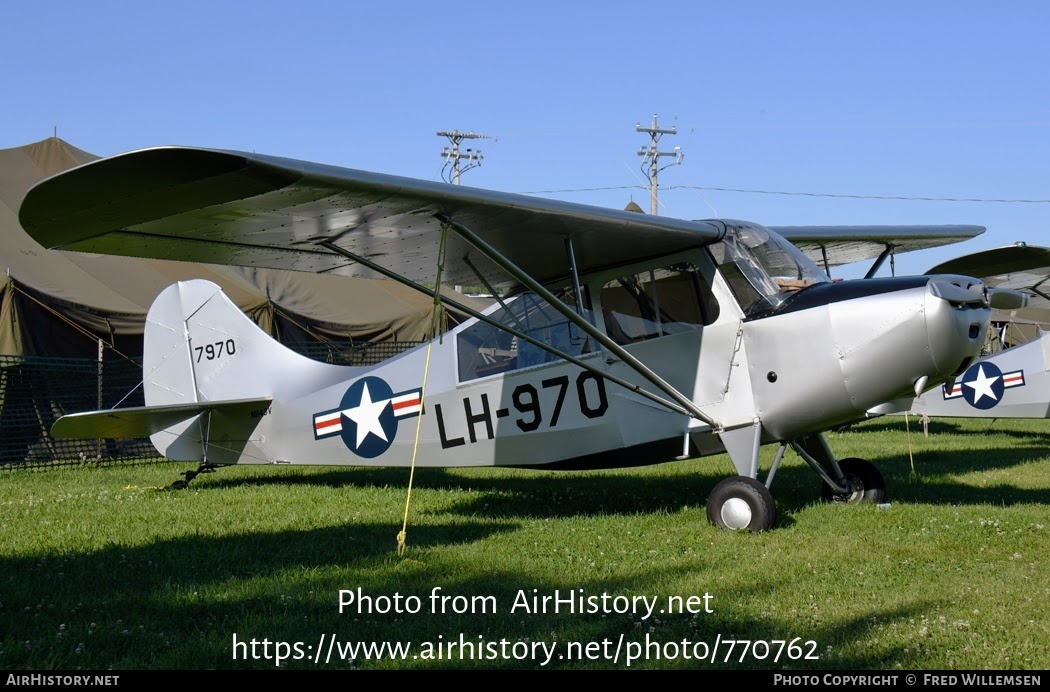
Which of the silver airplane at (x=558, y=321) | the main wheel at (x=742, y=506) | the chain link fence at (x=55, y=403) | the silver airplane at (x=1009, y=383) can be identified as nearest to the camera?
the silver airplane at (x=558, y=321)

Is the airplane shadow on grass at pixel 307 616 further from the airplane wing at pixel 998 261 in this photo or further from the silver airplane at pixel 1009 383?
the silver airplane at pixel 1009 383

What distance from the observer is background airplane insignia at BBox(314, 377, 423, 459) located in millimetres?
8359

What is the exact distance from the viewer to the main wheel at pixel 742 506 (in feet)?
20.9

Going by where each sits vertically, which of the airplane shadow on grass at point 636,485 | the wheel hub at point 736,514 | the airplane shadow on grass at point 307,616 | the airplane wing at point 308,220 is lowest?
the airplane shadow on grass at point 636,485

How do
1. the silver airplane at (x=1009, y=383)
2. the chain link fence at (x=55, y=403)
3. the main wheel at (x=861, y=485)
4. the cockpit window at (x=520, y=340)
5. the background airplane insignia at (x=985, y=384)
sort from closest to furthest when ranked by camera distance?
1. the cockpit window at (x=520, y=340)
2. the main wheel at (x=861, y=485)
3. the silver airplane at (x=1009, y=383)
4. the chain link fence at (x=55, y=403)
5. the background airplane insignia at (x=985, y=384)

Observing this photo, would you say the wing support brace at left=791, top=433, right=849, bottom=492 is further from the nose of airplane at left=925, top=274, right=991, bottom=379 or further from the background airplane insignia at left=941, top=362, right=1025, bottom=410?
the background airplane insignia at left=941, top=362, right=1025, bottom=410

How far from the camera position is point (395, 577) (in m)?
5.18

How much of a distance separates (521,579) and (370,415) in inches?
147

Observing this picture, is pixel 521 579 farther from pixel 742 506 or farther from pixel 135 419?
pixel 135 419

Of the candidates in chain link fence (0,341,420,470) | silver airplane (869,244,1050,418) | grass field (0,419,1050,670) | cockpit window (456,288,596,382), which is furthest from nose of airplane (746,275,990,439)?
chain link fence (0,341,420,470)

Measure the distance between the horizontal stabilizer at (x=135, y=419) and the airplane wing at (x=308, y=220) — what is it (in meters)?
2.66

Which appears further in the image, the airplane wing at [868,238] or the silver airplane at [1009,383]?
the silver airplane at [1009,383]

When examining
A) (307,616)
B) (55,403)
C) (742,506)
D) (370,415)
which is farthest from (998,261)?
(55,403)

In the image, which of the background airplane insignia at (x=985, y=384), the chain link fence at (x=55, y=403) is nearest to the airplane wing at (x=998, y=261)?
the background airplane insignia at (x=985, y=384)
